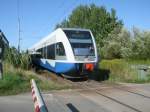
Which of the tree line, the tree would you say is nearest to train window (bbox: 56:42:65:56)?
the tree line

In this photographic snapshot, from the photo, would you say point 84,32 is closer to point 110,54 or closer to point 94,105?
point 94,105

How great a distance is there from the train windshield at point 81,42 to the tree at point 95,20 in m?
42.2

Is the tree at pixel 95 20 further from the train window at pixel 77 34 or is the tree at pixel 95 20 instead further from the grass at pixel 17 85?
the grass at pixel 17 85

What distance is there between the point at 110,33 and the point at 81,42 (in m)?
37.7

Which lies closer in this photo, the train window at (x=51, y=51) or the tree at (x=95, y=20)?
the train window at (x=51, y=51)

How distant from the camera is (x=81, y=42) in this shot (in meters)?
21.9

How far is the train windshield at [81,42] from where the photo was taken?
21550 mm

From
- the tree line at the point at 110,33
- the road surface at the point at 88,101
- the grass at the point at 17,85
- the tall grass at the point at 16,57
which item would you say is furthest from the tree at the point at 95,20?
the road surface at the point at 88,101

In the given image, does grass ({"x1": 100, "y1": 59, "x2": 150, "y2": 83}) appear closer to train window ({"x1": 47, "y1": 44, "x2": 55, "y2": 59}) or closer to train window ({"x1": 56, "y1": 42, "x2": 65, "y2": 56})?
train window ({"x1": 56, "y1": 42, "x2": 65, "y2": 56})

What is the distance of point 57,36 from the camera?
22688 millimetres

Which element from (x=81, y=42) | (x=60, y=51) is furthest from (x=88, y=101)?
(x=60, y=51)

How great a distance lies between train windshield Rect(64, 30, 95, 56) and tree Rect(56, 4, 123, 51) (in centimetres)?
4217

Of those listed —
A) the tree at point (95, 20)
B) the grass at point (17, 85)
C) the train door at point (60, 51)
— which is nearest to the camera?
the grass at point (17, 85)

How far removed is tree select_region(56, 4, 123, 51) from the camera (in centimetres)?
6844
